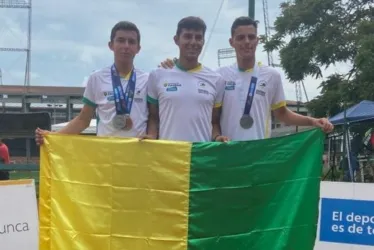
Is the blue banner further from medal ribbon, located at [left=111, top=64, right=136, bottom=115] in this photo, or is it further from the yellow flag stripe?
medal ribbon, located at [left=111, top=64, right=136, bottom=115]

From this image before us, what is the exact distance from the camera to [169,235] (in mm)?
4379

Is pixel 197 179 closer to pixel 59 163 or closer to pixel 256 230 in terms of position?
pixel 256 230

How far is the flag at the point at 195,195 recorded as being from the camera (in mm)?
4379

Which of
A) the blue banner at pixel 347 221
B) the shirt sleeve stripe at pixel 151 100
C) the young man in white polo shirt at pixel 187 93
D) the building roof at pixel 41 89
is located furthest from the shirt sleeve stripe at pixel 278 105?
the building roof at pixel 41 89

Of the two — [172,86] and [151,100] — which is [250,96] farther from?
[151,100]

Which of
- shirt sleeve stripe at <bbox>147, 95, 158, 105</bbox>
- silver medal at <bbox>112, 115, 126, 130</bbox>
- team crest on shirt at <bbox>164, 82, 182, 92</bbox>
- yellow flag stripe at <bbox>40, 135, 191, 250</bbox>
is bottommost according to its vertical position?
yellow flag stripe at <bbox>40, 135, 191, 250</bbox>

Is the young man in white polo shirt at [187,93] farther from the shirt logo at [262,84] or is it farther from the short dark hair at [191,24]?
the shirt logo at [262,84]

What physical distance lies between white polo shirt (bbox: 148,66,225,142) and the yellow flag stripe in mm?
138

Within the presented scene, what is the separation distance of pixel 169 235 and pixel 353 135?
13.9m

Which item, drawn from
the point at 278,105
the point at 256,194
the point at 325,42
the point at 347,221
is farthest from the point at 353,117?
the point at 256,194

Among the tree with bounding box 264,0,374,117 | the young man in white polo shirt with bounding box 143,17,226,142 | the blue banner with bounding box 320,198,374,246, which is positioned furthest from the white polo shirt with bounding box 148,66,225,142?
the tree with bounding box 264,0,374,117

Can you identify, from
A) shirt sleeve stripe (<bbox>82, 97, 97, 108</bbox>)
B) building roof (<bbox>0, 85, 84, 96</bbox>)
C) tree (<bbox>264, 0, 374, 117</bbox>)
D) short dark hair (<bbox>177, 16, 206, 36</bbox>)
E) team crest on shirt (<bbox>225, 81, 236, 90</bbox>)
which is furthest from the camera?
building roof (<bbox>0, 85, 84, 96</bbox>)

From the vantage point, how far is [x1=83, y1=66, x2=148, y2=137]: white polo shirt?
4.57m

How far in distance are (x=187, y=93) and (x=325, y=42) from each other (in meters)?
15.7
